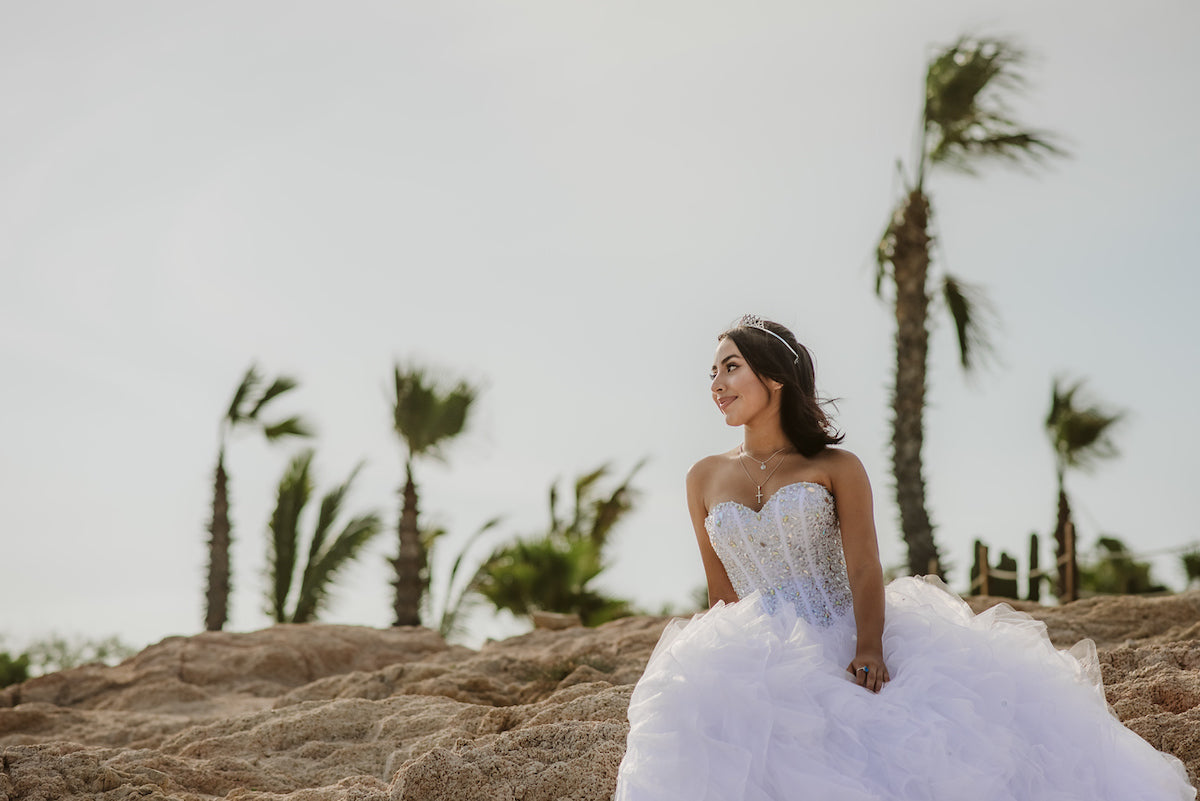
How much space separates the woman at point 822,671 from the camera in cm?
275

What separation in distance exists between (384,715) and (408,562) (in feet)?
30.4

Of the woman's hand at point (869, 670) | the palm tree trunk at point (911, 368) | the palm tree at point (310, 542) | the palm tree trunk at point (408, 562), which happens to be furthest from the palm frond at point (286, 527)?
the woman's hand at point (869, 670)

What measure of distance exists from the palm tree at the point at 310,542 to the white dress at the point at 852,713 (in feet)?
44.4

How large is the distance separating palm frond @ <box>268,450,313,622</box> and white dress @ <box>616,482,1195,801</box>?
555 inches

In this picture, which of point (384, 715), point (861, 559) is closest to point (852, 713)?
point (861, 559)

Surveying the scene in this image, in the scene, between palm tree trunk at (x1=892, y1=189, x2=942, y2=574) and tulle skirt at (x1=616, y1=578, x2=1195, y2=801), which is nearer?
tulle skirt at (x1=616, y1=578, x2=1195, y2=801)

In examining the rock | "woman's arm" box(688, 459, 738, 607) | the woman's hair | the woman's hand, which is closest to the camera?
the woman's hand

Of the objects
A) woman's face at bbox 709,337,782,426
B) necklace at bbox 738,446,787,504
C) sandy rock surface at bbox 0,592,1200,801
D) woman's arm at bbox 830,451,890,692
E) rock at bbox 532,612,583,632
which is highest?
woman's face at bbox 709,337,782,426

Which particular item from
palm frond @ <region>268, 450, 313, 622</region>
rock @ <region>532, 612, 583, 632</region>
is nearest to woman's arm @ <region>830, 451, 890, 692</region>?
rock @ <region>532, 612, 583, 632</region>

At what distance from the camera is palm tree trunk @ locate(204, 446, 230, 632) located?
15156mm

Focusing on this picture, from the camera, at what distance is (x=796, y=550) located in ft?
11.4

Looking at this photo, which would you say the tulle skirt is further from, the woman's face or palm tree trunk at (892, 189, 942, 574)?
palm tree trunk at (892, 189, 942, 574)

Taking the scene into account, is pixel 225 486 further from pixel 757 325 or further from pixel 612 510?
pixel 757 325

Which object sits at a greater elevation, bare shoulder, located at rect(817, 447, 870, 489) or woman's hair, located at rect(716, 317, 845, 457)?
woman's hair, located at rect(716, 317, 845, 457)
